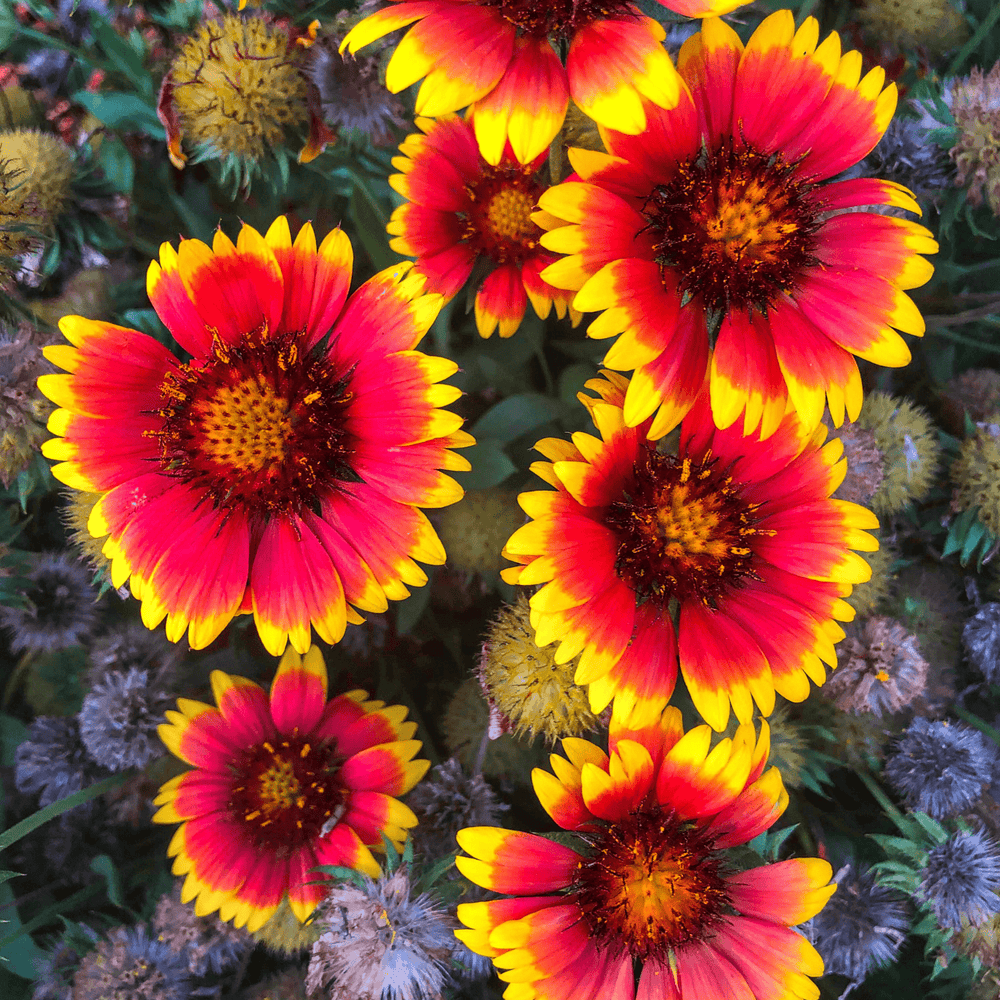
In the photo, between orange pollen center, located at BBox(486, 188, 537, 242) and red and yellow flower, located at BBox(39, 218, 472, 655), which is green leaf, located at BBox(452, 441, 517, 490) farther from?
orange pollen center, located at BBox(486, 188, 537, 242)

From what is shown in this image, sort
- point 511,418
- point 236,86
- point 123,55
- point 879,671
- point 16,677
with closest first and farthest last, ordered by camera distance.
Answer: point 236,86
point 879,671
point 511,418
point 123,55
point 16,677

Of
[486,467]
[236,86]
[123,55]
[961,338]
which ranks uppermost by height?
[236,86]

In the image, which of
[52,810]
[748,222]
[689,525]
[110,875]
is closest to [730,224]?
[748,222]

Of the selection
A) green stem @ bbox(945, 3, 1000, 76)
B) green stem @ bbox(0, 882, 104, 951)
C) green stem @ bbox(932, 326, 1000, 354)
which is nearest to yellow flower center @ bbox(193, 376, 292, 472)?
green stem @ bbox(0, 882, 104, 951)

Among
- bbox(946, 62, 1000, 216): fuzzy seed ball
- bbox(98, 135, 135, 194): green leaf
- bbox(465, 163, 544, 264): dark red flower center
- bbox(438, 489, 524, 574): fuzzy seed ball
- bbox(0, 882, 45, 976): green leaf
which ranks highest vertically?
bbox(946, 62, 1000, 216): fuzzy seed ball

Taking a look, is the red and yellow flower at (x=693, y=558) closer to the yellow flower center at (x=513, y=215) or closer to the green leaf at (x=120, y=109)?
the yellow flower center at (x=513, y=215)

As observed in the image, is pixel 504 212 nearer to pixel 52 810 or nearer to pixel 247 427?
pixel 247 427

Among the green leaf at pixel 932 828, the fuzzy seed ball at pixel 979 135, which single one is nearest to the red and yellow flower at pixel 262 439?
A: the green leaf at pixel 932 828
